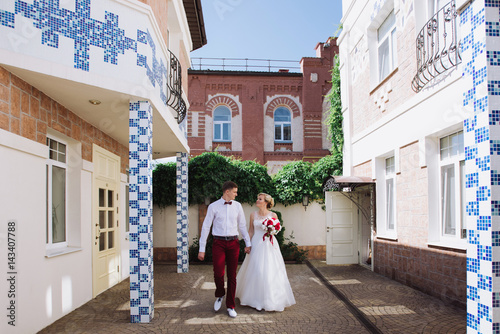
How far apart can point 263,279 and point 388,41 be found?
6.60 metres

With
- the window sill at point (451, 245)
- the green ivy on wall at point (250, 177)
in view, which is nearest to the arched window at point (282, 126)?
the green ivy on wall at point (250, 177)

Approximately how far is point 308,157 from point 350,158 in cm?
939

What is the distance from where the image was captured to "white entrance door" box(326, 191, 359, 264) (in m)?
11.4

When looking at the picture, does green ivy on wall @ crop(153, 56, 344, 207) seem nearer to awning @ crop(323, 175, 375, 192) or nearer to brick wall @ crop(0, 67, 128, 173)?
awning @ crop(323, 175, 375, 192)

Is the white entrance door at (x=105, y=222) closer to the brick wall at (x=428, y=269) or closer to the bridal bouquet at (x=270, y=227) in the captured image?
the bridal bouquet at (x=270, y=227)

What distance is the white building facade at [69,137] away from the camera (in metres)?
4.72

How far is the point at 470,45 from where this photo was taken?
10.5ft

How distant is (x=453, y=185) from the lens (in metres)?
6.98

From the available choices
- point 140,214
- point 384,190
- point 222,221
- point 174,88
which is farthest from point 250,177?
point 140,214

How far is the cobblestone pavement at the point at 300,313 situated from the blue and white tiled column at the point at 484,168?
8.09ft

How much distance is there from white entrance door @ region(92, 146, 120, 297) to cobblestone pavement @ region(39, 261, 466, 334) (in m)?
0.37

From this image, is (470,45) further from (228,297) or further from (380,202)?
(380,202)

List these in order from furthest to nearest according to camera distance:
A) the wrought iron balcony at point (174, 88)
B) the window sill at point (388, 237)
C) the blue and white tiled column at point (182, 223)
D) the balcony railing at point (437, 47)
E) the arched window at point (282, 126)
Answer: the arched window at point (282, 126) < the blue and white tiled column at point (182, 223) < the window sill at point (388, 237) < the wrought iron balcony at point (174, 88) < the balcony railing at point (437, 47)

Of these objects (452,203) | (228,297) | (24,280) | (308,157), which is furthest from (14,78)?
(308,157)
